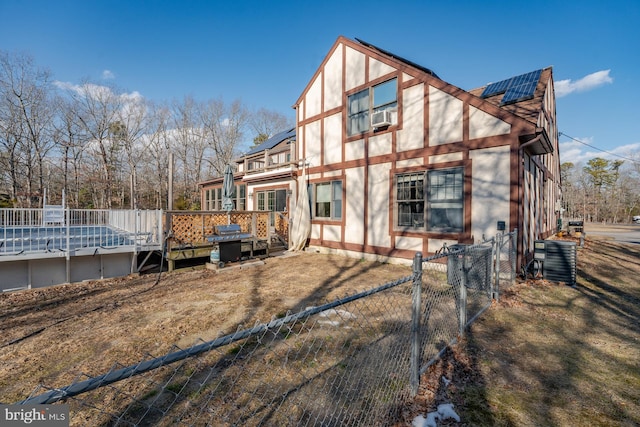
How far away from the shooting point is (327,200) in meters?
11.2

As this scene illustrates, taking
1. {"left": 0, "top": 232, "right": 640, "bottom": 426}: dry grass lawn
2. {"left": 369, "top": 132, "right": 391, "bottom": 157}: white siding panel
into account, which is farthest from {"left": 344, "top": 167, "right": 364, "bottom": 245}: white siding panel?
{"left": 0, "top": 232, "right": 640, "bottom": 426}: dry grass lawn

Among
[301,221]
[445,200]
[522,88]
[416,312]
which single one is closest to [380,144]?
[445,200]

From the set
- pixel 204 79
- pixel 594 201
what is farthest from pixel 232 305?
pixel 594 201

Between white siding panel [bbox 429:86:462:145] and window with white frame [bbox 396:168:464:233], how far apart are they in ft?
3.03

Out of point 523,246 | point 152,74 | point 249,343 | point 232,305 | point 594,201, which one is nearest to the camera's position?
point 249,343

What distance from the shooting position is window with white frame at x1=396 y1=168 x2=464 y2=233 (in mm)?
7707

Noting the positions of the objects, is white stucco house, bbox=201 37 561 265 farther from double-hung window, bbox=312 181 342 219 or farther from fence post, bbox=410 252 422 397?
fence post, bbox=410 252 422 397

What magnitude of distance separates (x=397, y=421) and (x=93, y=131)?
3590 cm

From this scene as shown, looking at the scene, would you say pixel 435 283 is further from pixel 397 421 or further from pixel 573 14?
pixel 573 14

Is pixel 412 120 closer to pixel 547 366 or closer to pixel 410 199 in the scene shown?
pixel 410 199

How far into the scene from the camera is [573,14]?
929 cm

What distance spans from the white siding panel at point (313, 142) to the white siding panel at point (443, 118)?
4629 mm

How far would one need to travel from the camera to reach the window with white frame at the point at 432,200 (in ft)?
25.3

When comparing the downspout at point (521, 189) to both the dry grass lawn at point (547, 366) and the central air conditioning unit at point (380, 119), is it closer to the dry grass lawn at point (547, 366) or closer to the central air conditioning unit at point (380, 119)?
the dry grass lawn at point (547, 366)
